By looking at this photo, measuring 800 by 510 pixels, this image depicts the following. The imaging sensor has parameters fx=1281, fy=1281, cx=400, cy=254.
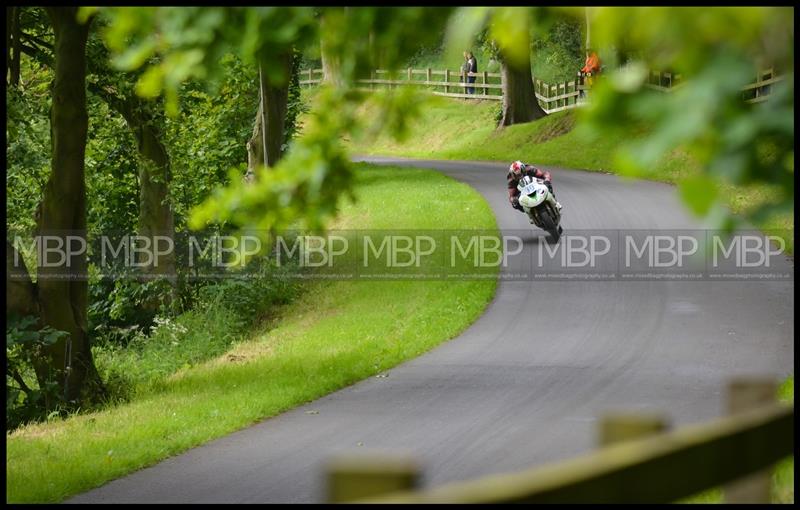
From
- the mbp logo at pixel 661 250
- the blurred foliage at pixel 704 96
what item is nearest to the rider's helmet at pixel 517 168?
the mbp logo at pixel 661 250

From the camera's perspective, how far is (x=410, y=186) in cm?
3912

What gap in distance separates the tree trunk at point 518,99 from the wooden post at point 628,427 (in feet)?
154

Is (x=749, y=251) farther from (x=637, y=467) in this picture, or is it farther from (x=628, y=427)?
(x=637, y=467)

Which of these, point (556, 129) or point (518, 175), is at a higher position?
point (556, 129)

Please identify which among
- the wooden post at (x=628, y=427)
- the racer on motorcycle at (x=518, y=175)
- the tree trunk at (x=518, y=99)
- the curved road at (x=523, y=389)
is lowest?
the curved road at (x=523, y=389)

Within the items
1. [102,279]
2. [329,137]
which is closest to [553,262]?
[102,279]

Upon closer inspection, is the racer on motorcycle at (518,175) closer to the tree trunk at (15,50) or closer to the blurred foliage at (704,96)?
the tree trunk at (15,50)

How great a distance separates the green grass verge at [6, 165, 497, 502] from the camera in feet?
42.1

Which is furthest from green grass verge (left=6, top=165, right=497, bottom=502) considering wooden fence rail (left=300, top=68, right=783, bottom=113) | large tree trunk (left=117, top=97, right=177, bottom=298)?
wooden fence rail (left=300, top=68, right=783, bottom=113)

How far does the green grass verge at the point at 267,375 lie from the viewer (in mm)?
12828

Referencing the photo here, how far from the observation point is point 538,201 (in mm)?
24812

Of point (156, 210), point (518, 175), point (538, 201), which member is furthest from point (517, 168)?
point (156, 210)

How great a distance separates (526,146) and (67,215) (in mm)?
31084

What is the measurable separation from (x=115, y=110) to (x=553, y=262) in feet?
31.4
